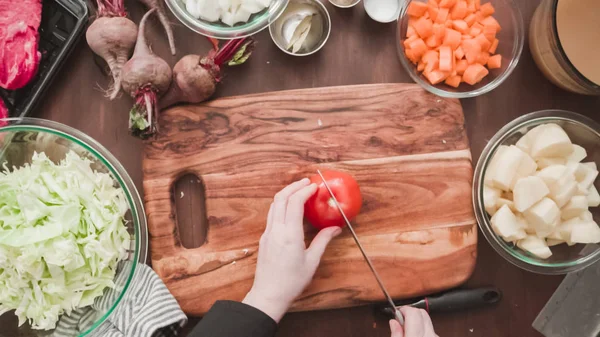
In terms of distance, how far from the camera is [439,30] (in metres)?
1.42

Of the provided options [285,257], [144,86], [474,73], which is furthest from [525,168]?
[144,86]

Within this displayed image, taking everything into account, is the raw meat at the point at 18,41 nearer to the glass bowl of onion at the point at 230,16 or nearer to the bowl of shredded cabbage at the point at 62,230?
the bowl of shredded cabbage at the point at 62,230

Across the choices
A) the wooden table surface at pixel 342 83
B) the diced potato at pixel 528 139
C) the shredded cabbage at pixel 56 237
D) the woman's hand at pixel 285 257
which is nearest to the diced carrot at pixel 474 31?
the wooden table surface at pixel 342 83

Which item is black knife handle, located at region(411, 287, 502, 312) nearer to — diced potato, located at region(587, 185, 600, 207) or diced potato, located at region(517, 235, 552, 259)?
diced potato, located at region(517, 235, 552, 259)

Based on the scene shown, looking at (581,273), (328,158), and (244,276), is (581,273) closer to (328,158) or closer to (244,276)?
(328,158)

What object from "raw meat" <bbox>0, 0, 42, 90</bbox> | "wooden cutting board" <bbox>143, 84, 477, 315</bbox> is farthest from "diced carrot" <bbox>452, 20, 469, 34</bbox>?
"raw meat" <bbox>0, 0, 42, 90</bbox>

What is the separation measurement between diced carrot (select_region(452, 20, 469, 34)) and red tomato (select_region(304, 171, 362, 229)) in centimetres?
54

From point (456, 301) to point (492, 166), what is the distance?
41cm

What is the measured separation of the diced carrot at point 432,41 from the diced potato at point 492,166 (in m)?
0.35

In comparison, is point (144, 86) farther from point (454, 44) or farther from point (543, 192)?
point (543, 192)

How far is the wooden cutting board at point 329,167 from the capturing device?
4.63ft

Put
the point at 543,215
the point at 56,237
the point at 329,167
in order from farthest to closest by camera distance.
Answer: the point at 329,167 → the point at 543,215 → the point at 56,237

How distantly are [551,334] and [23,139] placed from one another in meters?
1.65

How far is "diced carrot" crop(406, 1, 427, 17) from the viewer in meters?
1.44
